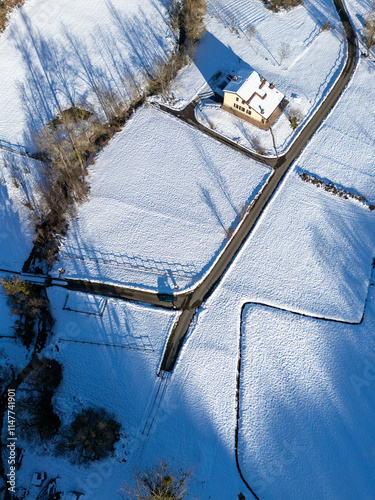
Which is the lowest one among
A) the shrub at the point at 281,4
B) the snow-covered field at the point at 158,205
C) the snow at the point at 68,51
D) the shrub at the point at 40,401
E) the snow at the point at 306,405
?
the shrub at the point at 40,401

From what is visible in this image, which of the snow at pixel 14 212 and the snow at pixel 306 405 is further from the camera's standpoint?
the snow at pixel 14 212

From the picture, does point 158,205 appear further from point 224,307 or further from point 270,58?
point 270,58

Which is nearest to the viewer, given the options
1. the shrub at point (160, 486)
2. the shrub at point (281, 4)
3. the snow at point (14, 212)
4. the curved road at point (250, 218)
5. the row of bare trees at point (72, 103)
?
the shrub at point (160, 486)

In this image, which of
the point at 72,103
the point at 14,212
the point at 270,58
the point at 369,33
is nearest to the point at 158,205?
the point at 14,212

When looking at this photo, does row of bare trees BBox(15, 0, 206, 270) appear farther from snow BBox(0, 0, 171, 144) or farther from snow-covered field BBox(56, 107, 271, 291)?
snow-covered field BBox(56, 107, 271, 291)

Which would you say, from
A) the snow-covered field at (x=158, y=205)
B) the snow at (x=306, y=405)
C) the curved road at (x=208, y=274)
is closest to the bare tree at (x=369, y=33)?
the curved road at (x=208, y=274)

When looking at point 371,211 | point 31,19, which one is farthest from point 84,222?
point 31,19

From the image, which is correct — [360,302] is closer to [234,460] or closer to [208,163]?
[234,460]

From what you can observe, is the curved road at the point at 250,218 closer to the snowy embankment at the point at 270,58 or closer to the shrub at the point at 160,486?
the snowy embankment at the point at 270,58

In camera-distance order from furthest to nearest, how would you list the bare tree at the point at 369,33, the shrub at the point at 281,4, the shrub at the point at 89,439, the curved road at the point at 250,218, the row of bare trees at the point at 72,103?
1. the shrub at the point at 281,4
2. the bare tree at the point at 369,33
3. the row of bare trees at the point at 72,103
4. the curved road at the point at 250,218
5. the shrub at the point at 89,439
